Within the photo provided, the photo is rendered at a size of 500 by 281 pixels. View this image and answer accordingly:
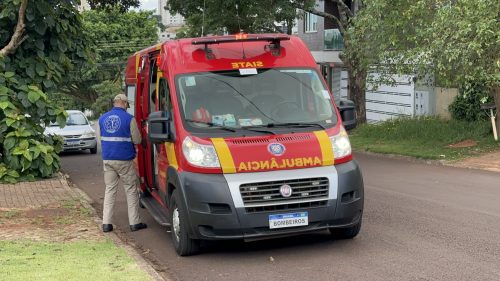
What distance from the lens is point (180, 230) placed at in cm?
679

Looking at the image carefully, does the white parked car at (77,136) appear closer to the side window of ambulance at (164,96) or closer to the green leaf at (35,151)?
the green leaf at (35,151)

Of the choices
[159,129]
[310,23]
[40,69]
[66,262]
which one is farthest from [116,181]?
[310,23]

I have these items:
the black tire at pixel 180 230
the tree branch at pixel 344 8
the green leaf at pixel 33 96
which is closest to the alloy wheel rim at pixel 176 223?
the black tire at pixel 180 230

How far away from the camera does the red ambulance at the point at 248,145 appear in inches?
251

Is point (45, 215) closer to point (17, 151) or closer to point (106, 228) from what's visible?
point (106, 228)

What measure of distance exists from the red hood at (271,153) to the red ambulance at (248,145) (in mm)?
10

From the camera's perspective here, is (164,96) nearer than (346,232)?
No

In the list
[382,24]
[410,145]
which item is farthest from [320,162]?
[410,145]

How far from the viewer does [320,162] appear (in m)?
6.54

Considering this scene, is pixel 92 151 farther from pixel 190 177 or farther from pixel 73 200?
pixel 190 177

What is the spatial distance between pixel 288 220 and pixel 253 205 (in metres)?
0.39

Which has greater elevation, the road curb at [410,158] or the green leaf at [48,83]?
the green leaf at [48,83]

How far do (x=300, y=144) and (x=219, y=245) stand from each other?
1638 millimetres

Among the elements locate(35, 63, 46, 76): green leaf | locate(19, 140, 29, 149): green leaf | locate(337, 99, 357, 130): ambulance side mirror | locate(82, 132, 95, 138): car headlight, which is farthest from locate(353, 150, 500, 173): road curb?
locate(19, 140, 29, 149): green leaf
